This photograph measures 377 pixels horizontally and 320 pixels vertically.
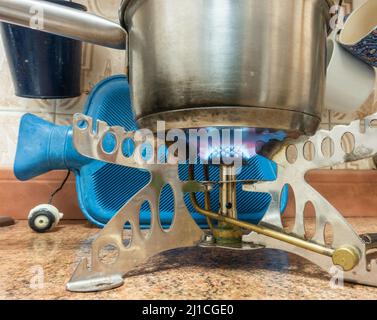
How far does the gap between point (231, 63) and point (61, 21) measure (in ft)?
0.58

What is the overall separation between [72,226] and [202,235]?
1.13ft

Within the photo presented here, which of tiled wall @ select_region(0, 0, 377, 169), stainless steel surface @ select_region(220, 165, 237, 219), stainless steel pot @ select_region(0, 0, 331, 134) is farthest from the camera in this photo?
tiled wall @ select_region(0, 0, 377, 169)

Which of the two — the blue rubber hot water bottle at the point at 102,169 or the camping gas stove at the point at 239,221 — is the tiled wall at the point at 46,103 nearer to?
the blue rubber hot water bottle at the point at 102,169

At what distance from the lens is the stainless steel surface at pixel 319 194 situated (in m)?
0.33

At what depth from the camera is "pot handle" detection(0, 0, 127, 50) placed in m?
0.34

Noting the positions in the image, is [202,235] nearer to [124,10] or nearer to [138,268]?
[138,268]

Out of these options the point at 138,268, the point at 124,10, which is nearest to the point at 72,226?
the point at 138,268

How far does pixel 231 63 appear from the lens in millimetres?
289

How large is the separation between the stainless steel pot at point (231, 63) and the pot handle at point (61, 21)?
0.06 meters

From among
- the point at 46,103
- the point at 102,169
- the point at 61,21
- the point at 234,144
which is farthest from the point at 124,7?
the point at 46,103

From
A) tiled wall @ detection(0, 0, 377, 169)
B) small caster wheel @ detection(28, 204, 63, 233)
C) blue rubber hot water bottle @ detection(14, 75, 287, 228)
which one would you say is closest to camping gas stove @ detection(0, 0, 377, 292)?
blue rubber hot water bottle @ detection(14, 75, 287, 228)

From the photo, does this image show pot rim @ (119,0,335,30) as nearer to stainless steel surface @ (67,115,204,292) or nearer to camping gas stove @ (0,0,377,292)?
camping gas stove @ (0,0,377,292)

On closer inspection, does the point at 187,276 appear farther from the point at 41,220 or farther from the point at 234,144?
the point at 41,220

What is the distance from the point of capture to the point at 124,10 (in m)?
0.36
